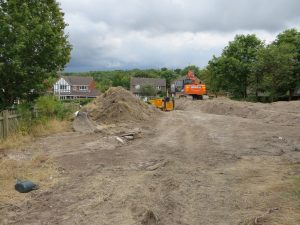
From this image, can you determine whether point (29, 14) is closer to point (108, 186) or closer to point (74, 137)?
point (74, 137)

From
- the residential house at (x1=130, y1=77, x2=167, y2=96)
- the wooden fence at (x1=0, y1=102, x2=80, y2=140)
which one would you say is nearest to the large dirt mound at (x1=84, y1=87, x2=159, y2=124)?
the wooden fence at (x1=0, y1=102, x2=80, y2=140)

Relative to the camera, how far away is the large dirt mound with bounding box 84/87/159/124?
796 inches

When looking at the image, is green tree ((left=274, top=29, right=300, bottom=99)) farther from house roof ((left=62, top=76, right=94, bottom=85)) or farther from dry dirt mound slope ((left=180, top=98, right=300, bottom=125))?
house roof ((left=62, top=76, right=94, bottom=85))

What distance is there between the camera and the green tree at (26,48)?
1512 cm

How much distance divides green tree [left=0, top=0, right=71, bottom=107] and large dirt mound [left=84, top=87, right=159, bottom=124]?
414cm

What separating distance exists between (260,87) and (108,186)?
38.9 m

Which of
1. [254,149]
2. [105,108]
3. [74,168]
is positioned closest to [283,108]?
[105,108]

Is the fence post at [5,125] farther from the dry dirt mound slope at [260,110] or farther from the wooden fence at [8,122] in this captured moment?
the dry dirt mound slope at [260,110]

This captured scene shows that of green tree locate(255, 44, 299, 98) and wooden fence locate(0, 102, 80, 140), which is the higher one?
green tree locate(255, 44, 299, 98)

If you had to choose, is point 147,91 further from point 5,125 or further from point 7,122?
point 5,125

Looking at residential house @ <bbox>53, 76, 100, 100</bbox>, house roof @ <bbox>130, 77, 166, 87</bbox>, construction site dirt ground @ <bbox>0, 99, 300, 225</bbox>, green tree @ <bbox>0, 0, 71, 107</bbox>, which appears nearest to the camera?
construction site dirt ground @ <bbox>0, 99, 300, 225</bbox>

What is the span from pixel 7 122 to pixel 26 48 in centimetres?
349

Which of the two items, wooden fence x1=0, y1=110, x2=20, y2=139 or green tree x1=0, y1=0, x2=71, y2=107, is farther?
green tree x1=0, y1=0, x2=71, y2=107

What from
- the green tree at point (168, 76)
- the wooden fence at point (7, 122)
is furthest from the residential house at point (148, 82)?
the wooden fence at point (7, 122)
